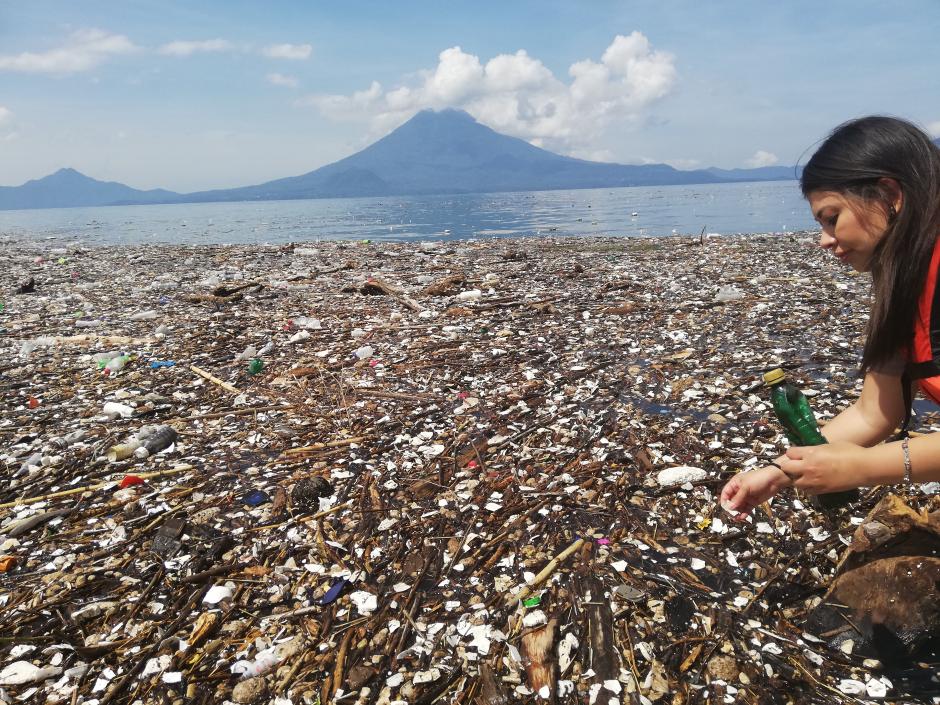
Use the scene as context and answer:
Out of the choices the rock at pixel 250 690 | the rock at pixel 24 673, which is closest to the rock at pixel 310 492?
the rock at pixel 250 690

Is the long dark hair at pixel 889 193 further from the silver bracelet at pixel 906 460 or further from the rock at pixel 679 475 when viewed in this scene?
the rock at pixel 679 475

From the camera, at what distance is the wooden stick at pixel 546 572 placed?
9.78 ft

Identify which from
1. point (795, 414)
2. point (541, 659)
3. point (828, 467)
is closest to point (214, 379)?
point (541, 659)

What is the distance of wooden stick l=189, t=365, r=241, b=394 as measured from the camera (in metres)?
6.36

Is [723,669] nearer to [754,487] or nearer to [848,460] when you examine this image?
[754,487]

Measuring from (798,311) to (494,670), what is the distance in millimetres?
8324

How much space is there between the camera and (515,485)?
161 inches

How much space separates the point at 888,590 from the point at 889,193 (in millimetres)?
1980

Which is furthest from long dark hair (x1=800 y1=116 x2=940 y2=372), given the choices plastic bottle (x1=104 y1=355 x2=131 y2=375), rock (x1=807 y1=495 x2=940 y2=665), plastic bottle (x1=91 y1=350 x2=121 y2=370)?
plastic bottle (x1=91 y1=350 x2=121 y2=370)

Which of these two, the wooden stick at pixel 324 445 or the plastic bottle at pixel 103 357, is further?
the plastic bottle at pixel 103 357

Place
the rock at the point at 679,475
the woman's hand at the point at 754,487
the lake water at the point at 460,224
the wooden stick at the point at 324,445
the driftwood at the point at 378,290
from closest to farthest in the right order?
the woman's hand at the point at 754,487 < the rock at the point at 679,475 < the wooden stick at the point at 324,445 < the driftwood at the point at 378,290 < the lake water at the point at 460,224

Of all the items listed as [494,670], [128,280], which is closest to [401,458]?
[494,670]

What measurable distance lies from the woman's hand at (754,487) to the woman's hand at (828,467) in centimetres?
10

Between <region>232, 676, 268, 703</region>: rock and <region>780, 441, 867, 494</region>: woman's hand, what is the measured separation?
104 inches
